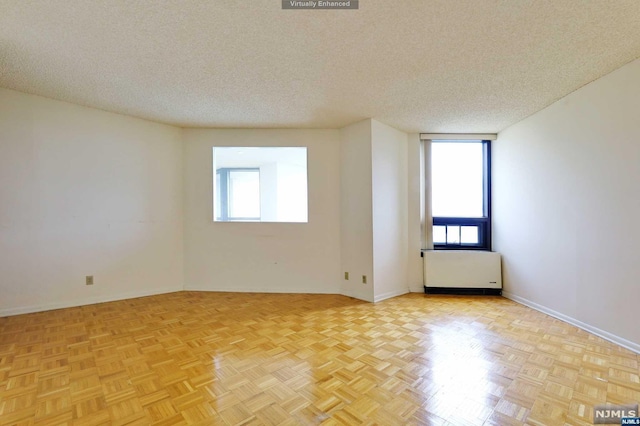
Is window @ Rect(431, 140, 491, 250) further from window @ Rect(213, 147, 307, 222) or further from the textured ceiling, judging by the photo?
window @ Rect(213, 147, 307, 222)

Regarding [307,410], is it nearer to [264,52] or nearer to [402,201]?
[264,52]

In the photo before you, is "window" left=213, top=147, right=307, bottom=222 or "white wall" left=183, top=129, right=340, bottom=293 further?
"window" left=213, top=147, right=307, bottom=222

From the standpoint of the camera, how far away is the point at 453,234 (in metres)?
4.51

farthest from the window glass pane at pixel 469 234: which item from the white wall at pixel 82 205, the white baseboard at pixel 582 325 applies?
the white wall at pixel 82 205

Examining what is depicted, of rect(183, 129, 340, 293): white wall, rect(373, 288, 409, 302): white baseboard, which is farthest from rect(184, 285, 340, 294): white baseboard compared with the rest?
rect(373, 288, 409, 302): white baseboard

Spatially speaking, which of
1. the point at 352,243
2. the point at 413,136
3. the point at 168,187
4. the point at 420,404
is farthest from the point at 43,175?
the point at 413,136

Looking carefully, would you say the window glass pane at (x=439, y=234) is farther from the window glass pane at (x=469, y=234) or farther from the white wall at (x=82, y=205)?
the white wall at (x=82, y=205)

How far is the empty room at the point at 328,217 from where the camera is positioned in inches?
70.1

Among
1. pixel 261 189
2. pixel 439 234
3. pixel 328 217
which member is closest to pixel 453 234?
pixel 439 234

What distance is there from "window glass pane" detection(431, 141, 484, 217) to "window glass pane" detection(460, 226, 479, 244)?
8.7 inches

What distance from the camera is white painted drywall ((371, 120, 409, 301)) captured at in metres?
3.91

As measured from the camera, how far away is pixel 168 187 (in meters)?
4.29

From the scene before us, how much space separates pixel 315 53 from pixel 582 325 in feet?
12.6

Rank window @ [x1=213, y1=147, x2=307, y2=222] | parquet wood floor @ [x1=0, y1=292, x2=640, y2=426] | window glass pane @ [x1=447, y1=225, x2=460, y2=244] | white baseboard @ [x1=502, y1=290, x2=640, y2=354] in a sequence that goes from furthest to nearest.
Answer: window @ [x1=213, y1=147, x2=307, y2=222], window glass pane @ [x1=447, y1=225, x2=460, y2=244], white baseboard @ [x1=502, y1=290, x2=640, y2=354], parquet wood floor @ [x1=0, y1=292, x2=640, y2=426]
